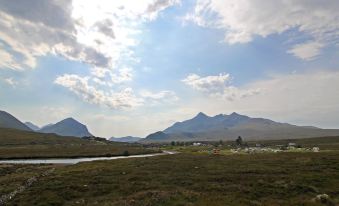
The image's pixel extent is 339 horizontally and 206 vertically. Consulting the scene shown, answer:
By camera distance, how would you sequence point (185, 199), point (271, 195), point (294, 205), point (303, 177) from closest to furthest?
point (294, 205), point (185, 199), point (271, 195), point (303, 177)

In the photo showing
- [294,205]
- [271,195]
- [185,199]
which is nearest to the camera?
[294,205]

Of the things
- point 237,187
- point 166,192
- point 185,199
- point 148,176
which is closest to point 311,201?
point 237,187

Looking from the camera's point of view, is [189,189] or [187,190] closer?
[187,190]

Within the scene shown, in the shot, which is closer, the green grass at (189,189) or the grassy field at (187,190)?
the grassy field at (187,190)

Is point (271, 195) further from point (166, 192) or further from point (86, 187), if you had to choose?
point (86, 187)

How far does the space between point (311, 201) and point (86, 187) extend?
26.3 m

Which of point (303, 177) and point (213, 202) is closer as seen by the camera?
point (213, 202)

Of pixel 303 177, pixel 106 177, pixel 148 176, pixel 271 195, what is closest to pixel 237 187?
pixel 271 195

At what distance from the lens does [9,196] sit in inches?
1622

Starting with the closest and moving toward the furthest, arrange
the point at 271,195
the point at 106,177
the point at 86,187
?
the point at 271,195
the point at 86,187
the point at 106,177

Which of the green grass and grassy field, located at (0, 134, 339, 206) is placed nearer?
grassy field, located at (0, 134, 339, 206)

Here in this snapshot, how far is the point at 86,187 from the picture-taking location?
4497cm

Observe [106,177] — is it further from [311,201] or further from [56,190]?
[311,201]

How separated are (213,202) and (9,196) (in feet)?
77.8
